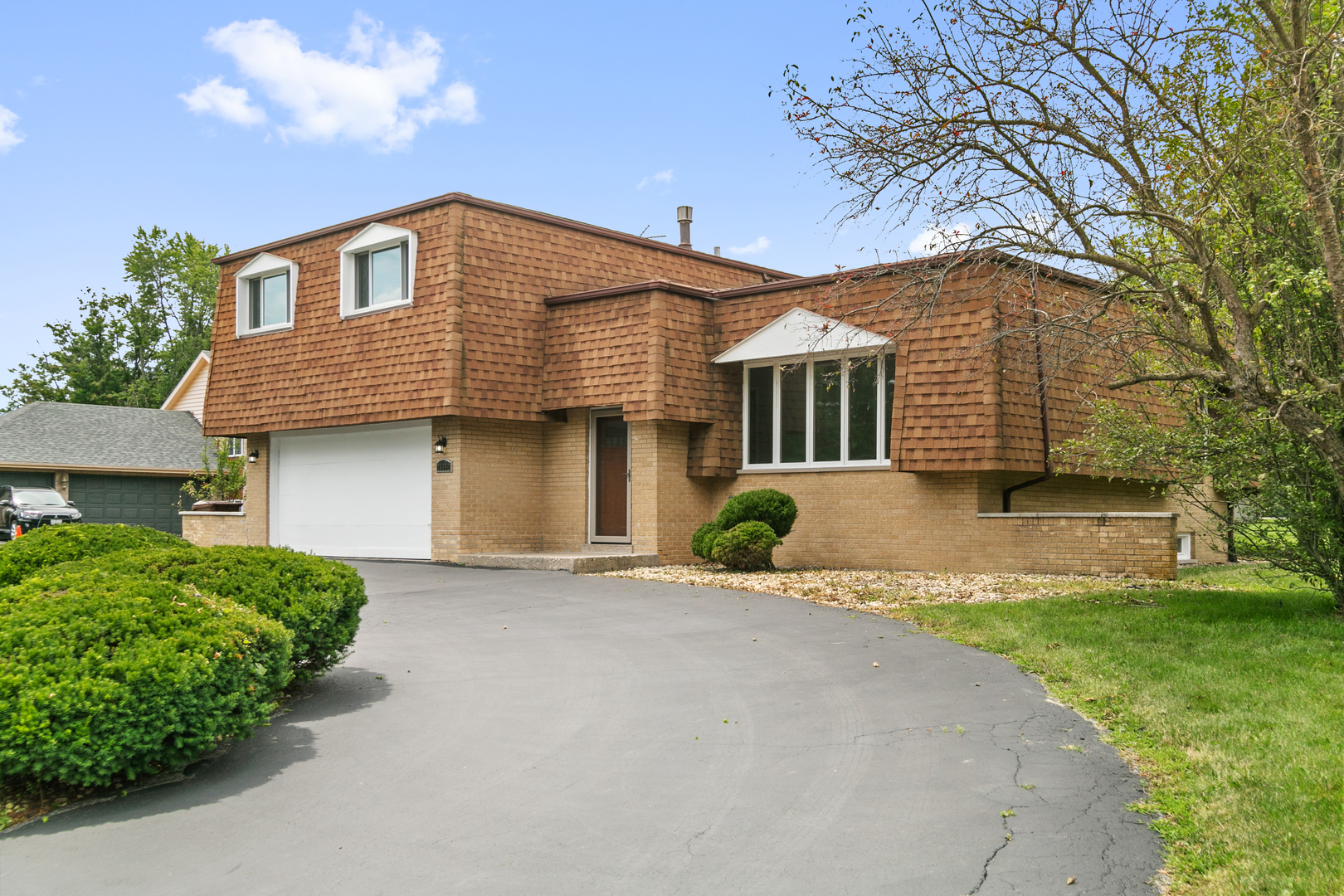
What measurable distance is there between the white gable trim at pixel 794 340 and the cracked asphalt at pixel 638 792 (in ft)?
24.4

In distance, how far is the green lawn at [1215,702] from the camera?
159 inches

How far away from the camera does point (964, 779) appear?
5.11 meters

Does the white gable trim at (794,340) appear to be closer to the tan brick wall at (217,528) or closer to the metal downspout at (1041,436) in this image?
the metal downspout at (1041,436)

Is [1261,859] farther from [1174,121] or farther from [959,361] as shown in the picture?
[959,361]

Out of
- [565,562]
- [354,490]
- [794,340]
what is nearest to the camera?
[565,562]

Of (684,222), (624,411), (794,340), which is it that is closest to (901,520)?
(794,340)

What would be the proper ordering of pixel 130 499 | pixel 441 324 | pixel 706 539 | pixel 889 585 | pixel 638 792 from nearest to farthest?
pixel 638 792 → pixel 889 585 → pixel 706 539 → pixel 441 324 → pixel 130 499

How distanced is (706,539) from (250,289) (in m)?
12.5

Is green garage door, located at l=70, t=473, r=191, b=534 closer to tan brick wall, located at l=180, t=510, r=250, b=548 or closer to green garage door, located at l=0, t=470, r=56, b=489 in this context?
green garage door, located at l=0, t=470, r=56, b=489

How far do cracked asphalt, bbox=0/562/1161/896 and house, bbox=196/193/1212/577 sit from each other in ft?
21.1

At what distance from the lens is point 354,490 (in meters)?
19.8

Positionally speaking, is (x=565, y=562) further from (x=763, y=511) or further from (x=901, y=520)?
(x=901, y=520)

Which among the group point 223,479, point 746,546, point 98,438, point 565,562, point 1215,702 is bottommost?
point 1215,702

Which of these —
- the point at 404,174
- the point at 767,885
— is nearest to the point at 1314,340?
the point at 767,885
